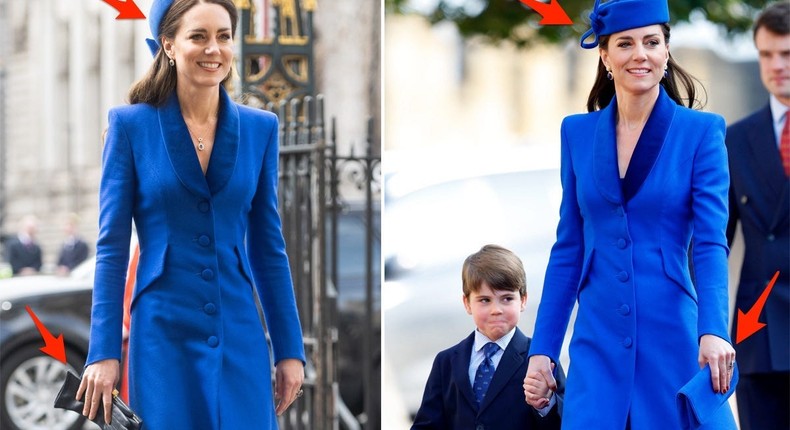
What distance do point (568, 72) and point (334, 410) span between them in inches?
1181

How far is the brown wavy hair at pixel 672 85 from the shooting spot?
158 inches

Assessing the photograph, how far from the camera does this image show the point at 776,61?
5.39m

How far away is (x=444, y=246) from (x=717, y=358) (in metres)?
1.44

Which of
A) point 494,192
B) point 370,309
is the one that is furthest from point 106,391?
point 370,309

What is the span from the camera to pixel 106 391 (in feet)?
13.1

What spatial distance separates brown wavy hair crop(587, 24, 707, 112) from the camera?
158 inches

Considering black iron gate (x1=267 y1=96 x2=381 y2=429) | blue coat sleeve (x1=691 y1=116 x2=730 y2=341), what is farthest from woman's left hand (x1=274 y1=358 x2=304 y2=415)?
black iron gate (x1=267 y1=96 x2=381 y2=429)

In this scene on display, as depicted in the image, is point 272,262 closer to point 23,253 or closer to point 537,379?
point 537,379

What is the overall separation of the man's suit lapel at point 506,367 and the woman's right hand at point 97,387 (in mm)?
1050

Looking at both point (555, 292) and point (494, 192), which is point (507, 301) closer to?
point (555, 292)

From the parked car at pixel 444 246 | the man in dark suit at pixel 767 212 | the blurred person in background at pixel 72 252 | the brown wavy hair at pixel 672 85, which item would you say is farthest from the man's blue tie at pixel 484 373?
the blurred person in background at pixel 72 252

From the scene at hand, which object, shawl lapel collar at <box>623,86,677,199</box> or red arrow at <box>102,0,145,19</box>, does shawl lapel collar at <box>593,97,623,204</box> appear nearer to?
shawl lapel collar at <box>623,86,677,199</box>

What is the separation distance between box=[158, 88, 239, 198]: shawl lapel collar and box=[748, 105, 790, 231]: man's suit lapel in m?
2.15

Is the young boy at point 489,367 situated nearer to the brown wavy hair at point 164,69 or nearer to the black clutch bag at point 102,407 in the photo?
the black clutch bag at point 102,407
